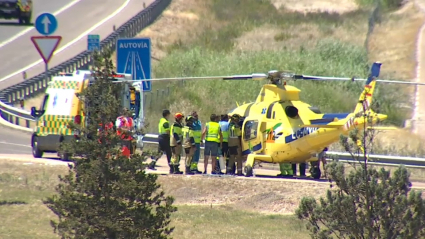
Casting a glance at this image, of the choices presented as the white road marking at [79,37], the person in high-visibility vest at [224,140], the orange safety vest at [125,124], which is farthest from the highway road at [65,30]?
the orange safety vest at [125,124]

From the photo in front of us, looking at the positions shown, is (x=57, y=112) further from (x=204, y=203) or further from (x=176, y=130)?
(x=204, y=203)

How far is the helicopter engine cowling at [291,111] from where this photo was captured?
22906mm

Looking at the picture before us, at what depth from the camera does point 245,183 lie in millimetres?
21453

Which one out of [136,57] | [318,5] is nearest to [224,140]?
[136,57]

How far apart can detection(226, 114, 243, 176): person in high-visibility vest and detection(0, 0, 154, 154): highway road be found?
18.6 m

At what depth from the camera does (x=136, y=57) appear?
94.3 feet

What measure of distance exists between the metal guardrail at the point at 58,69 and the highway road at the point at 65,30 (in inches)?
57.2

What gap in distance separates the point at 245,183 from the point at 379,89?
22.5 m

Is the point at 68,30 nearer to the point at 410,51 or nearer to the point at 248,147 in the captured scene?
the point at 410,51

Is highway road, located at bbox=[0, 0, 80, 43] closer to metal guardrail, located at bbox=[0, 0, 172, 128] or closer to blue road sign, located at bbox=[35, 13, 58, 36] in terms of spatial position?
metal guardrail, located at bbox=[0, 0, 172, 128]

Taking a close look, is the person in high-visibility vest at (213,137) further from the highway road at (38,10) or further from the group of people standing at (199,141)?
the highway road at (38,10)

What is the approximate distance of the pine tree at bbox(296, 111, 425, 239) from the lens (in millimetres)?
12258

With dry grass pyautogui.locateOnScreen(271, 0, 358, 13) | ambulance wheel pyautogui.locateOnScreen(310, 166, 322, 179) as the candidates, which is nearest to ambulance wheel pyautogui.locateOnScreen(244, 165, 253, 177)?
ambulance wheel pyautogui.locateOnScreen(310, 166, 322, 179)

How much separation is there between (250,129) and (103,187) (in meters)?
10.8
